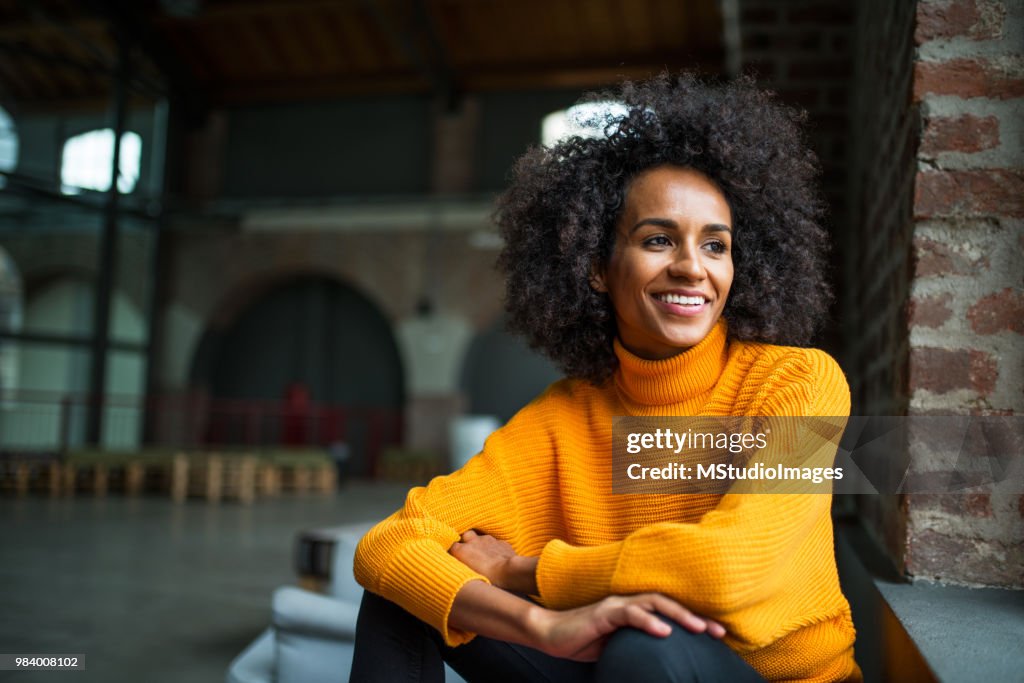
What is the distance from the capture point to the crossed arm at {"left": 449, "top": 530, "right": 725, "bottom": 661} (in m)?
1.07

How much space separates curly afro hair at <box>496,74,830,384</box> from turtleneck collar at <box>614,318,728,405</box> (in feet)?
0.33

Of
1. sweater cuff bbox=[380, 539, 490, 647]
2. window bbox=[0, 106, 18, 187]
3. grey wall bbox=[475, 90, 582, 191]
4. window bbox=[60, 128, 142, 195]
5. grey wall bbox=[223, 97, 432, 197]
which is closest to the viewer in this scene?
sweater cuff bbox=[380, 539, 490, 647]

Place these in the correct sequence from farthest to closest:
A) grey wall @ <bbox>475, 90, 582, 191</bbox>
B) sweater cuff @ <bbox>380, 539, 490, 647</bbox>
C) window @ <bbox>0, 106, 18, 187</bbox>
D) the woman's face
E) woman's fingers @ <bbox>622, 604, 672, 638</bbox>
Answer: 1. grey wall @ <bbox>475, 90, 582, 191</bbox>
2. window @ <bbox>0, 106, 18, 187</bbox>
3. the woman's face
4. sweater cuff @ <bbox>380, 539, 490, 647</bbox>
5. woman's fingers @ <bbox>622, 604, 672, 638</bbox>

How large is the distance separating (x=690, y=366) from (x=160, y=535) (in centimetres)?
560

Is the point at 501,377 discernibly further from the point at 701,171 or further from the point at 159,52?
the point at 701,171

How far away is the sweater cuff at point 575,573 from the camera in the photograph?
1.14 m

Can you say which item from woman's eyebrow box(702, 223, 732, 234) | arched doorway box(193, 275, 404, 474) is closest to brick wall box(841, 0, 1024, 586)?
woman's eyebrow box(702, 223, 732, 234)

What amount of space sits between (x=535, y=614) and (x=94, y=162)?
38.5ft

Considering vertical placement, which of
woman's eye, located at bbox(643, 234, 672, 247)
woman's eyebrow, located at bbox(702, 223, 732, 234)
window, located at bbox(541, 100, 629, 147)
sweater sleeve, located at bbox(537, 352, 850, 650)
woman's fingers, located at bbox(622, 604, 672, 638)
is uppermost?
window, located at bbox(541, 100, 629, 147)

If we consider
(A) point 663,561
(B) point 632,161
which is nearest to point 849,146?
(B) point 632,161

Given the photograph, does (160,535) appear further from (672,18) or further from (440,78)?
(672,18)

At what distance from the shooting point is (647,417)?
142 centimetres

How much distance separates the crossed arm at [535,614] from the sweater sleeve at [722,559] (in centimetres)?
2

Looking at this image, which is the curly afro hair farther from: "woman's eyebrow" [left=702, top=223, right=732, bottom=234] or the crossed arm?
the crossed arm
